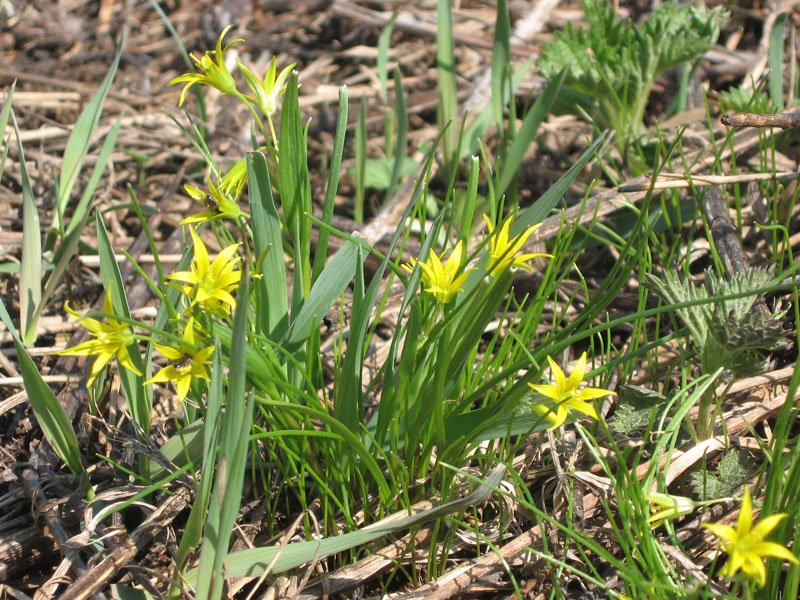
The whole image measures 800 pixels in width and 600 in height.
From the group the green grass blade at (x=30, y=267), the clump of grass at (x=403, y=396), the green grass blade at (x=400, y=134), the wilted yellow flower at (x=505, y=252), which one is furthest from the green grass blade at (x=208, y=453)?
the green grass blade at (x=400, y=134)

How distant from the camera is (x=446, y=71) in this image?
292 cm

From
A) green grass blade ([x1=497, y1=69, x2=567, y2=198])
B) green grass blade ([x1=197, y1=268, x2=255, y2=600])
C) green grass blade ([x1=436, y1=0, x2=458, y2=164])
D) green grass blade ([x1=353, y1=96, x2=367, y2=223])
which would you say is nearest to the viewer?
green grass blade ([x1=197, y1=268, x2=255, y2=600])

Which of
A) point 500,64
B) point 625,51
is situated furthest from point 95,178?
point 625,51

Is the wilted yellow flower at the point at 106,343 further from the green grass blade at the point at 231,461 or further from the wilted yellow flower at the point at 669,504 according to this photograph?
the wilted yellow flower at the point at 669,504

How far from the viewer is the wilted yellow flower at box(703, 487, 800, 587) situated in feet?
3.41

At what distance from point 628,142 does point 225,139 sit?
173 cm

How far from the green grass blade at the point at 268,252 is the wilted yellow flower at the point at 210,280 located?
0.72ft

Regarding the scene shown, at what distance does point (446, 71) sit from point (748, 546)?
226 cm

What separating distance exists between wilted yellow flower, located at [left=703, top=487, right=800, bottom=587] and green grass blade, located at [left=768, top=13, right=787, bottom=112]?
2.05m

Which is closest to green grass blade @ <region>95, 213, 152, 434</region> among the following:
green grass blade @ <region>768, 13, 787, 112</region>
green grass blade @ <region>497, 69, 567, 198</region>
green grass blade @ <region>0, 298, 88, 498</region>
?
green grass blade @ <region>0, 298, 88, 498</region>

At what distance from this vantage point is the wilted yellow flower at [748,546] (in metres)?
1.04

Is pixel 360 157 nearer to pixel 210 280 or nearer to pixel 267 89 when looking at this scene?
pixel 267 89

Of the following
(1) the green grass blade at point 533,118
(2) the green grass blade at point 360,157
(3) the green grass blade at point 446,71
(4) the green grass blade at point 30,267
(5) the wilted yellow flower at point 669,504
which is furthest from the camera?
(3) the green grass blade at point 446,71

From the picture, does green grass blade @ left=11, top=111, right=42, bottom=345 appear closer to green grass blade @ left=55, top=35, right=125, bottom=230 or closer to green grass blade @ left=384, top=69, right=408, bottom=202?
green grass blade @ left=55, top=35, right=125, bottom=230
